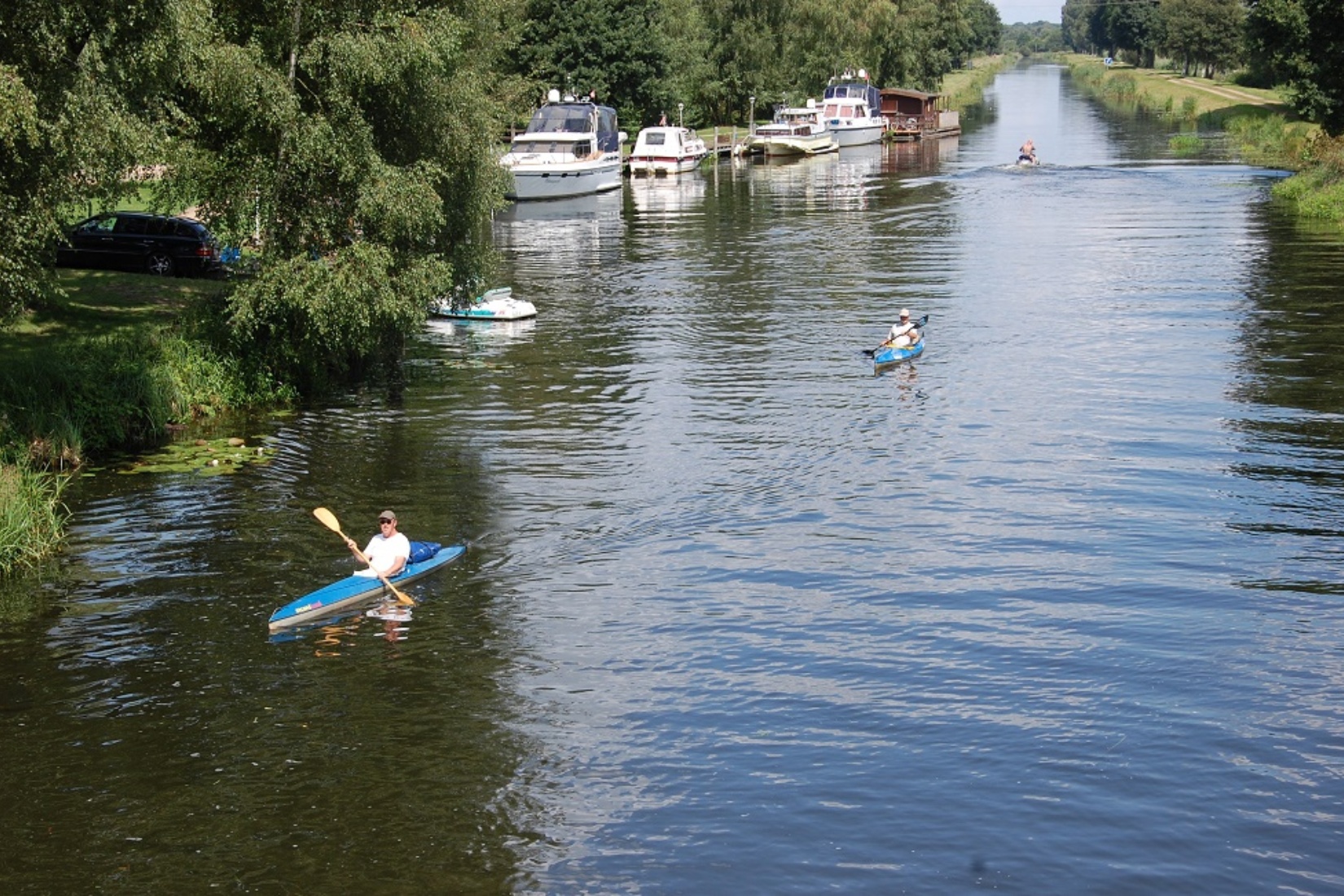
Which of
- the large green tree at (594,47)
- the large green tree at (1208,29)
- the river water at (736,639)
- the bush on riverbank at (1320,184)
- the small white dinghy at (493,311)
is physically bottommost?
the river water at (736,639)

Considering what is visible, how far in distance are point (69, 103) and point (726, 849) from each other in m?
13.5

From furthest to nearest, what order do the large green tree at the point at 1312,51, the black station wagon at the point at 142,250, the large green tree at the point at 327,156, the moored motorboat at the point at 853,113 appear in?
the moored motorboat at the point at 853,113
the large green tree at the point at 1312,51
the black station wagon at the point at 142,250
the large green tree at the point at 327,156

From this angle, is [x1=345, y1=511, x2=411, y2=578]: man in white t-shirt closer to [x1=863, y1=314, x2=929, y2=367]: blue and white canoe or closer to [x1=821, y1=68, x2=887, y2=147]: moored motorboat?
[x1=863, y1=314, x2=929, y2=367]: blue and white canoe

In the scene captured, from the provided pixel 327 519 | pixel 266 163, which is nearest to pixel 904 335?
pixel 266 163

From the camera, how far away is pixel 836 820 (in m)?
13.0

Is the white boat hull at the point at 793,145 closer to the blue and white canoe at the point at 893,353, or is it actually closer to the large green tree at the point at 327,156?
the blue and white canoe at the point at 893,353

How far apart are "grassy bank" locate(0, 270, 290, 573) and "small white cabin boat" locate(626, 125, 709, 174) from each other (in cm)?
4871

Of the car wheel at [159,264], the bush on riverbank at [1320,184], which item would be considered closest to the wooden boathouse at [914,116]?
the bush on riverbank at [1320,184]

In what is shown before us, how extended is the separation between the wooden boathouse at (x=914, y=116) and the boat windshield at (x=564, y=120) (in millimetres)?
42038

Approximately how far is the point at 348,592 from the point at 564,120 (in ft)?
172

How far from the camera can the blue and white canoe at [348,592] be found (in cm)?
1741

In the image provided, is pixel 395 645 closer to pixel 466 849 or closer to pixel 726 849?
pixel 466 849

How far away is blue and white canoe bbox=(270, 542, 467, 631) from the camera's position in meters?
17.4

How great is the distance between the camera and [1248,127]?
83.8 metres
